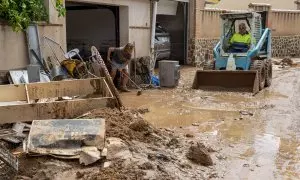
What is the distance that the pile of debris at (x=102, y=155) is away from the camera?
4676mm

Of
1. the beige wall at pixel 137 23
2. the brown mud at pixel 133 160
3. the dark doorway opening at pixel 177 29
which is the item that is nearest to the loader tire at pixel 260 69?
the beige wall at pixel 137 23

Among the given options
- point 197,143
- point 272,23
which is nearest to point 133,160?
point 197,143

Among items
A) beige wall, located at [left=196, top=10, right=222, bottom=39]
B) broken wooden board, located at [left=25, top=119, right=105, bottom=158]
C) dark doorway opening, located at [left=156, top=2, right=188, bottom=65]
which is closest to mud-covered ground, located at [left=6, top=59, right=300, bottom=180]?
broken wooden board, located at [left=25, top=119, right=105, bottom=158]

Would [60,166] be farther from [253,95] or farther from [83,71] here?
[253,95]

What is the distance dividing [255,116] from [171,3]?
9997 millimetres

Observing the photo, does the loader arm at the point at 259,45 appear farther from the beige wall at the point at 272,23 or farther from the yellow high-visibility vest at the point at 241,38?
the beige wall at the point at 272,23

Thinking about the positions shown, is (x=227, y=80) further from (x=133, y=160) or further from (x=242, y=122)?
(x=133, y=160)

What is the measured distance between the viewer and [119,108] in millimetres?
6668

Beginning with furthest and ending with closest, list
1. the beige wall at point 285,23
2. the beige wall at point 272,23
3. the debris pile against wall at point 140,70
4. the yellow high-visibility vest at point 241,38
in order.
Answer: the beige wall at point 285,23 < the beige wall at point 272,23 < the debris pile against wall at point 140,70 < the yellow high-visibility vest at point 241,38

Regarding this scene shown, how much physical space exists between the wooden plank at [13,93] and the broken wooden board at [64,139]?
1643 millimetres

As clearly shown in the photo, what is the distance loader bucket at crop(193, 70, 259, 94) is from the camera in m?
11.9

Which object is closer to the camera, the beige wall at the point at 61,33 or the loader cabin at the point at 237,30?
the beige wall at the point at 61,33

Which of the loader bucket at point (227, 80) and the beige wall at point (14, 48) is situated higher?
the beige wall at point (14, 48)

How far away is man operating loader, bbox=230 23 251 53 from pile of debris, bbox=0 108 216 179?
286 inches
